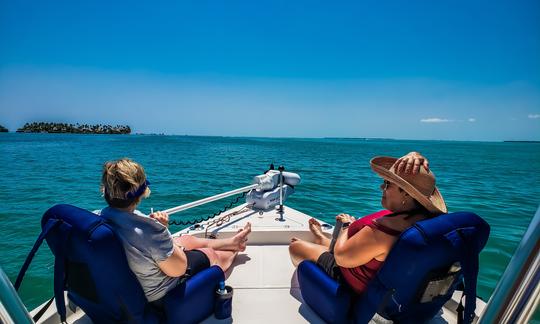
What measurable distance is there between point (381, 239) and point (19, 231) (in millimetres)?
8164

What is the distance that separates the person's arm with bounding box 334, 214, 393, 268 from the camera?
1.73 m

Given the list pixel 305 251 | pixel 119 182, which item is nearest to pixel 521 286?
pixel 119 182

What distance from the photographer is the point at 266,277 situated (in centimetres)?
297

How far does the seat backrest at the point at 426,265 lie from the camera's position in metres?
1.54

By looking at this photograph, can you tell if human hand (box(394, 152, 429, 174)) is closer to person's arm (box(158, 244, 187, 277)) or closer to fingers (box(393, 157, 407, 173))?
fingers (box(393, 157, 407, 173))

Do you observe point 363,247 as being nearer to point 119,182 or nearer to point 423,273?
point 423,273

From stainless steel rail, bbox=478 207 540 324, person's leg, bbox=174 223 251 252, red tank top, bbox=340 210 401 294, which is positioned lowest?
person's leg, bbox=174 223 251 252

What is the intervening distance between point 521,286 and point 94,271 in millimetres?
1909


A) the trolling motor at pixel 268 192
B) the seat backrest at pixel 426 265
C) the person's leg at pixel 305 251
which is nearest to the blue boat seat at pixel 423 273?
the seat backrest at pixel 426 265

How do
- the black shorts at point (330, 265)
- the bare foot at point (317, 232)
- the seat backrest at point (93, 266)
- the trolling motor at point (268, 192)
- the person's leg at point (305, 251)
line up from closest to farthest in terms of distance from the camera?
1. the seat backrest at point (93, 266)
2. the black shorts at point (330, 265)
3. the person's leg at point (305, 251)
4. the bare foot at point (317, 232)
5. the trolling motor at point (268, 192)

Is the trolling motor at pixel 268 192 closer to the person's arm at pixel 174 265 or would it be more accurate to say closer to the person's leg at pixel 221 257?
the person's leg at pixel 221 257

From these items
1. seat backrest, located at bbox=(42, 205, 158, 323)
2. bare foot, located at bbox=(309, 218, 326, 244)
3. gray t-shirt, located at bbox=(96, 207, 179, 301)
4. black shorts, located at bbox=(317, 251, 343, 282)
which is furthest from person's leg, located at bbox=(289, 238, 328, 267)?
seat backrest, located at bbox=(42, 205, 158, 323)

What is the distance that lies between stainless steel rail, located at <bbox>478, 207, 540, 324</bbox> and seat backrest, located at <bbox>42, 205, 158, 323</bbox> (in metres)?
1.71

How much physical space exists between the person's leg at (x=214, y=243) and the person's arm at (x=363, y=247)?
5.16 feet
